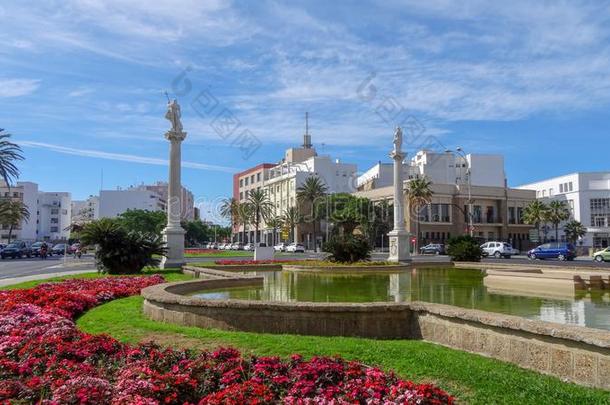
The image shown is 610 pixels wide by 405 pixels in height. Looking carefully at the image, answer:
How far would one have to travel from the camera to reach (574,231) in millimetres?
90500

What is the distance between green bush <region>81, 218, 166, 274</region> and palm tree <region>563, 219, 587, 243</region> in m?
85.3

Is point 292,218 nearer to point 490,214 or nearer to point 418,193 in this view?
point 418,193

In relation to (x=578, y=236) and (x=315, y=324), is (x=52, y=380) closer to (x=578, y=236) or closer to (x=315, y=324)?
(x=315, y=324)

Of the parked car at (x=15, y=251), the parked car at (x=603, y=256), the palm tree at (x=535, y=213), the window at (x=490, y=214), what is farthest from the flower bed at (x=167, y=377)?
the window at (x=490, y=214)

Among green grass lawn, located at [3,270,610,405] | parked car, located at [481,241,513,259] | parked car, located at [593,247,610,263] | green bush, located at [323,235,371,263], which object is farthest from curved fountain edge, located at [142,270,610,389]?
parked car, located at [481,241,513,259]

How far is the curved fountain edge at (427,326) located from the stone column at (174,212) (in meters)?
15.2

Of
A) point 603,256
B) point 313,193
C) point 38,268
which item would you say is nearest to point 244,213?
point 313,193

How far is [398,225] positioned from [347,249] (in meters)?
6.28

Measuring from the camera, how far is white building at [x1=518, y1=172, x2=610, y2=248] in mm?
92438

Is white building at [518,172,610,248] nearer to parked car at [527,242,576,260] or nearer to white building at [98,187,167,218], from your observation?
parked car at [527,242,576,260]

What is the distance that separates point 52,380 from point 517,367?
5376 millimetres

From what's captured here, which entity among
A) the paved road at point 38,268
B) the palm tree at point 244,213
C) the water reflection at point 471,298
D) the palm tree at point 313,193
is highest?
the palm tree at point 313,193

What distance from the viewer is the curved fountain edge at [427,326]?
6031 millimetres

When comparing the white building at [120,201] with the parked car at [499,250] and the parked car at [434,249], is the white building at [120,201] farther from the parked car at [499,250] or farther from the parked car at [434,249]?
the parked car at [499,250]
